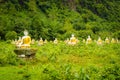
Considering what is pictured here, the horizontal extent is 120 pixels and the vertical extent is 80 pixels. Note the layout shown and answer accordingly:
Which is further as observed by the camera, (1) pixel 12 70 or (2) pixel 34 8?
(2) pixel 34 8

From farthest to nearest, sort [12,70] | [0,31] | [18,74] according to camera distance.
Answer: [0,31]
[12,70]
[18,74]

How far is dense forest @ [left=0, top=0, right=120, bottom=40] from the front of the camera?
5909cm

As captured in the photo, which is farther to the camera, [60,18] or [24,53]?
[60,18]

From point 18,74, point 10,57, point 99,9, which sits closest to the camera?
point 18,74

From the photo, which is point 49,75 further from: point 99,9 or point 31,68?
point 99,9

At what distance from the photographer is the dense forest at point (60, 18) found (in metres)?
59.1

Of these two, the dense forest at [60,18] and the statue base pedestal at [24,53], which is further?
the dense forest at [60,18]

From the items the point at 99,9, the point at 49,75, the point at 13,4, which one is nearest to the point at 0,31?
the point at 13,4

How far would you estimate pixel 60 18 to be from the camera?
98.5 meters

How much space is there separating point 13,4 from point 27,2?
24.1 ft

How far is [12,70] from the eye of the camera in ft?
40.8

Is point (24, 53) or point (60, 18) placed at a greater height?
point (60, 18)

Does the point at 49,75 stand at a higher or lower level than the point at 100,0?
lower

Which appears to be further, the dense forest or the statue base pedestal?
the dense forest
